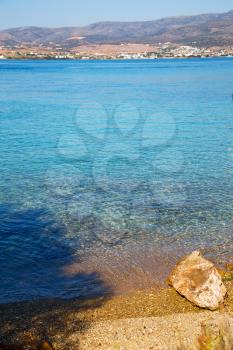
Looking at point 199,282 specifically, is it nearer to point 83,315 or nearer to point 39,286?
point 83,315

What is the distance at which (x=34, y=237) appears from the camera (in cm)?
1809

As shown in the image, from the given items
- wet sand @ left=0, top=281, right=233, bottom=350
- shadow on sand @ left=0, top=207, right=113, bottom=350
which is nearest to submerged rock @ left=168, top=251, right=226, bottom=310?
wet sand @ left=0, top=281, right=233, bottom=350

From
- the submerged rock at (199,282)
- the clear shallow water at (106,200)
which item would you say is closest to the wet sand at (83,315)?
the submerged rock at (199,282)

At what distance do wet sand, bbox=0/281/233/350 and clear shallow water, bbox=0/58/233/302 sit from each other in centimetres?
Answer: 76

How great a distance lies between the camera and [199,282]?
1317cm

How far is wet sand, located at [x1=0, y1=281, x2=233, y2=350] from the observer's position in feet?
36.1

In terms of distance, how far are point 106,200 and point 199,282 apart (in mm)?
9801

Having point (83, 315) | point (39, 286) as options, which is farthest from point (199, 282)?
point (39, 286)

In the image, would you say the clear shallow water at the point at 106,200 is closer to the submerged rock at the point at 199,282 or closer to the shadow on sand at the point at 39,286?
the shadow on sand at the point at 39,286

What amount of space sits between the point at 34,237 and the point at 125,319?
7290 millimetres

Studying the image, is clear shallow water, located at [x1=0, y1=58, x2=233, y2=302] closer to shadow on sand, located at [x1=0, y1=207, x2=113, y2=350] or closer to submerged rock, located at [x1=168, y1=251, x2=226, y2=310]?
shadow on sand, located at [x1=0, y1=207, x2=113, y2=350]

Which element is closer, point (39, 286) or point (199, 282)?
point (199, 282)

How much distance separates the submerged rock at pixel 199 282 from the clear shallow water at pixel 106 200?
4.50ft

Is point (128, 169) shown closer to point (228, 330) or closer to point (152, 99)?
point (228, 330)
